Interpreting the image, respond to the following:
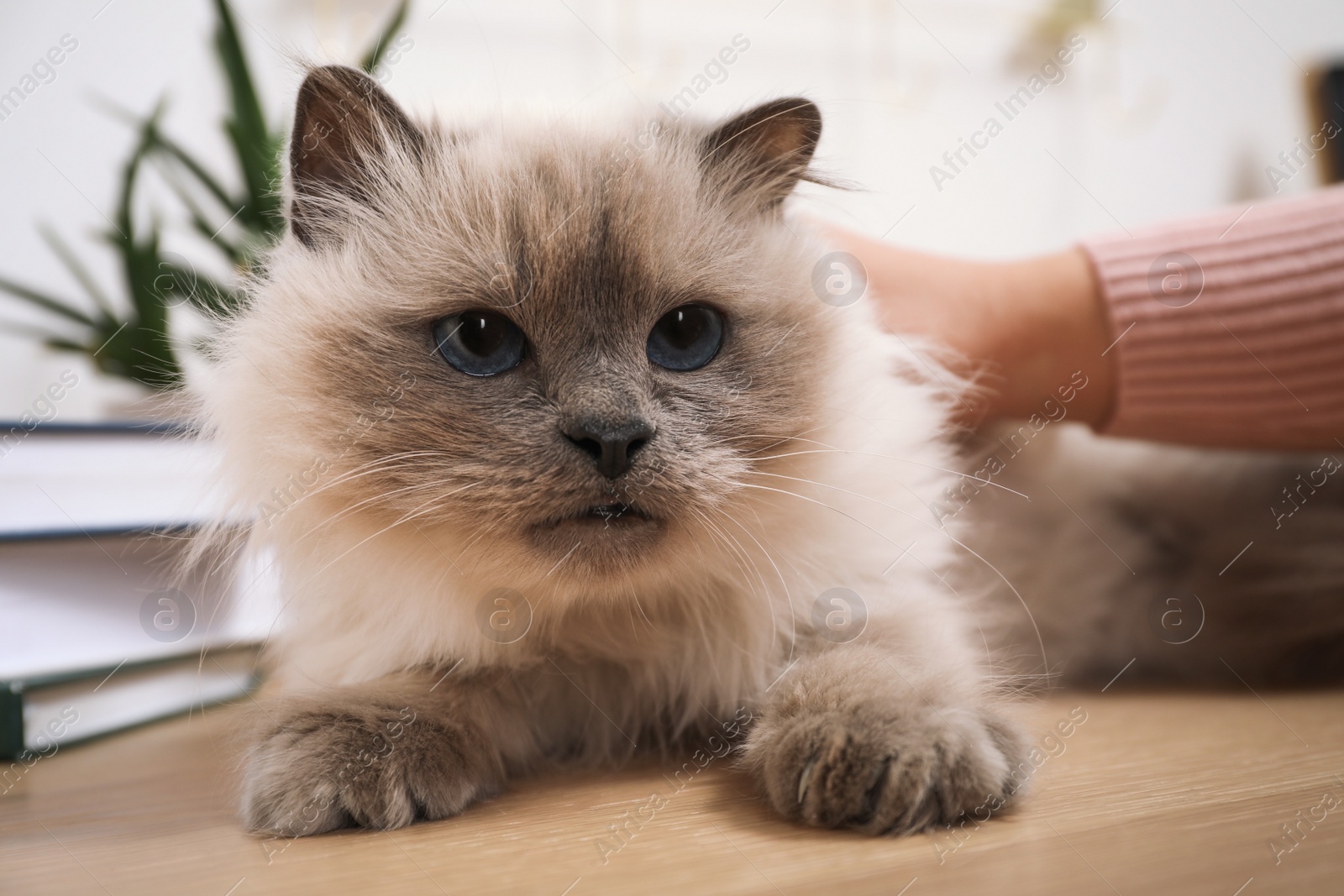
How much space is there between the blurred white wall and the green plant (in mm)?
101

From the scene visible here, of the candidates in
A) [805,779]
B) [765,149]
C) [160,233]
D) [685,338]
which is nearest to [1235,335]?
[765,149]

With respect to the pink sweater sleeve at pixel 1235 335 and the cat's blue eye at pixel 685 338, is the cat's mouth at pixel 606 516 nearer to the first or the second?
the cat's blue eye at pixel 685 338

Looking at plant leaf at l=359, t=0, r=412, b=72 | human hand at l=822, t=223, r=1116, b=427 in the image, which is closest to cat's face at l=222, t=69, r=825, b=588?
human hand at l=822, t=223, r=1116, b=427

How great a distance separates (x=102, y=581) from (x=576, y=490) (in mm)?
792

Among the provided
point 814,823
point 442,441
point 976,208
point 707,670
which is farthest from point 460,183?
point 976,208

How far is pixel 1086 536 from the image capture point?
145 cm

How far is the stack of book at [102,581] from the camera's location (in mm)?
1102

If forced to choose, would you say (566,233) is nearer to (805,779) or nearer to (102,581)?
(805,779)

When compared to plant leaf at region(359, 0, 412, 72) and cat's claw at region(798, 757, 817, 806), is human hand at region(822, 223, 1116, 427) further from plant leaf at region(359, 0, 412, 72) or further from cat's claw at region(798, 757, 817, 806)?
plant leaf at region(359, 0, 412, 72)

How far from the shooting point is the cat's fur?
A: 0.83m

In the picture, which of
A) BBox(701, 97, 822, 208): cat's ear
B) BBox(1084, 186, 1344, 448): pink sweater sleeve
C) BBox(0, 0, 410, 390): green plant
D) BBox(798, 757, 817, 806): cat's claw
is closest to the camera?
BBox(798, 757, 817, 806): cat's claw

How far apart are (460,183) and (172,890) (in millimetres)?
697

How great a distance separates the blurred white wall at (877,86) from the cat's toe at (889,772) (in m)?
1.48

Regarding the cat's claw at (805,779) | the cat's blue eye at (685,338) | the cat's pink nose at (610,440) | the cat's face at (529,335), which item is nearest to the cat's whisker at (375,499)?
the cat's face at (529,335)
